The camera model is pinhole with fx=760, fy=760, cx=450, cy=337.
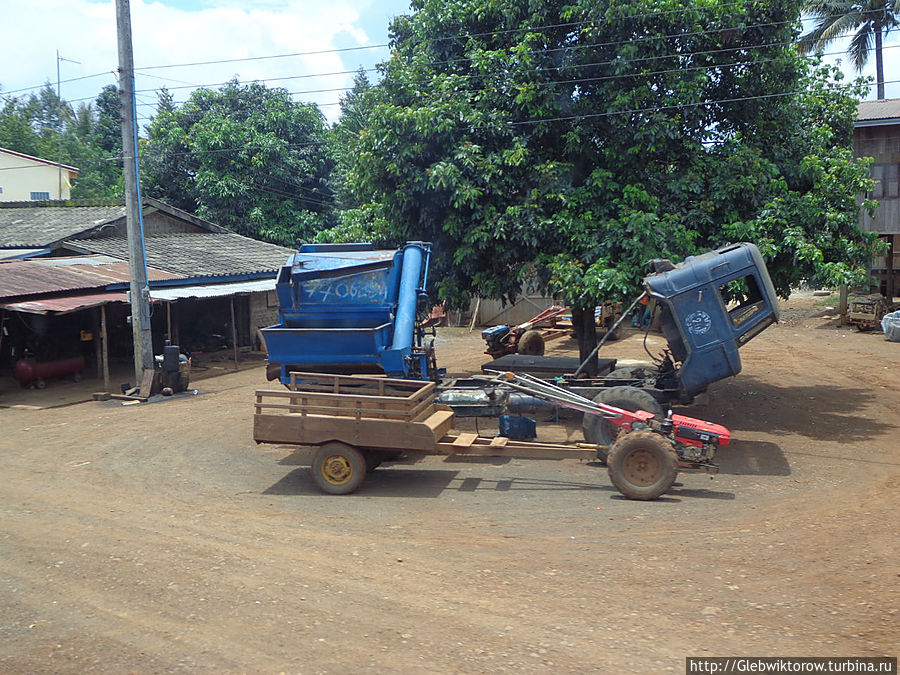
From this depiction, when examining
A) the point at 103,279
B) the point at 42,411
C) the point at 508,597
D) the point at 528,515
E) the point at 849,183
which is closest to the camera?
the point at 508,597

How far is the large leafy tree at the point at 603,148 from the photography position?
12.7 meters

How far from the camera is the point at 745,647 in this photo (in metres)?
5.20

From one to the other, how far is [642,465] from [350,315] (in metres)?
4.83

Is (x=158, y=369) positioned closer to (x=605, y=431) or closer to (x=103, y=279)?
(x=103, y=279)

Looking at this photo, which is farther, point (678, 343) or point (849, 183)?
point (849, 183)

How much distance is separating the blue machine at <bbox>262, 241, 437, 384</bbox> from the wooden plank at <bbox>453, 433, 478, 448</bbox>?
155 cm

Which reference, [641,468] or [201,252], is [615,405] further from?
[201,252]

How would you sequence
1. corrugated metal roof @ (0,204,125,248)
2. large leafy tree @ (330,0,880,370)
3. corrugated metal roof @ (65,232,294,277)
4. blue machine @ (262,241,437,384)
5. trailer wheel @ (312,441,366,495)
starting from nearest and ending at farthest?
1. trailer wheel @ (312,441,366,495)
2. blue machine @ (262,241,437,384)
3. large leafy tree @ (330,0,880,370)
4. corrugated metal roof @ (65,232,294,277)
5. corrugated metal roof @ (0,204,125,248)

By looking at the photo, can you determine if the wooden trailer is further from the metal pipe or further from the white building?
the white building

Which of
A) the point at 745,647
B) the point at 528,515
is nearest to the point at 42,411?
the point at 528,515

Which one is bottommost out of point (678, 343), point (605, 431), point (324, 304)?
point (605, 431)

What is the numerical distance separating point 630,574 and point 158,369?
1322 cm

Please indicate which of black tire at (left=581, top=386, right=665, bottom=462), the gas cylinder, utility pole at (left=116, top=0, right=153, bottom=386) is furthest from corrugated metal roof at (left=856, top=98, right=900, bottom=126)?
the gas cylinder

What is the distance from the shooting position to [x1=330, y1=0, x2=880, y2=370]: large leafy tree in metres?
12.7
